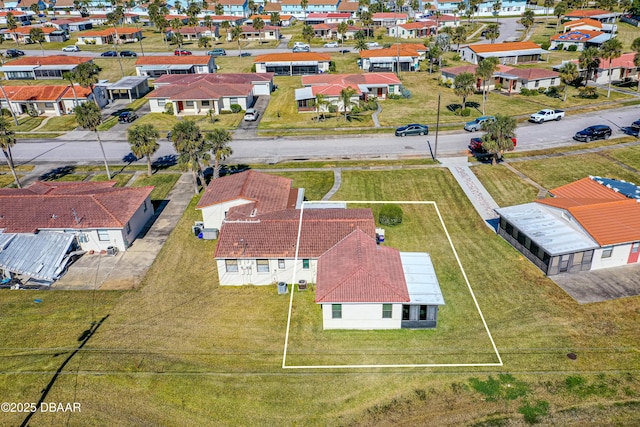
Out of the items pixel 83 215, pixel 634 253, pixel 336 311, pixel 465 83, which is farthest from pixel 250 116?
pixel 634 253

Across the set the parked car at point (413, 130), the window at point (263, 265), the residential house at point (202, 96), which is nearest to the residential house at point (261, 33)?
the residential house at point (202, 96)

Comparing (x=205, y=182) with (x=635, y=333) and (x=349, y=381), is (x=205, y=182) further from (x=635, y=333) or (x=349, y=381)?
(x=635, y=333)

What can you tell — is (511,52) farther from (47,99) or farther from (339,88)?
(47,99)

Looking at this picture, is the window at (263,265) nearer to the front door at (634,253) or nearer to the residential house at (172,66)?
the front door at (634,253)

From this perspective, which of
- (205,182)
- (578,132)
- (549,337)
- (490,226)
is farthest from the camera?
(578,132)

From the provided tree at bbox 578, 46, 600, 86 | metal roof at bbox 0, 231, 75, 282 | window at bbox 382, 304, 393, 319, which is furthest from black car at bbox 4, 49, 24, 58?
window at bbox 382, 304, 393, 319

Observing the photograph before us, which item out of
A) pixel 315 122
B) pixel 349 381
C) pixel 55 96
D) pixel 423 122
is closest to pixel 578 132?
pixel 423 122

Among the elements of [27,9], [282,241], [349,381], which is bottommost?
[349,381]
